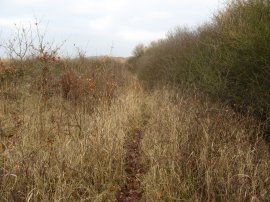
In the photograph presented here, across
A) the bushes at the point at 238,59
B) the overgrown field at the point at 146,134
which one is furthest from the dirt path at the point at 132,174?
the bushes at the point at 238,59

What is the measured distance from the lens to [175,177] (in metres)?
4.59

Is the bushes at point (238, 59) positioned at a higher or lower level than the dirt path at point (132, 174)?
higher

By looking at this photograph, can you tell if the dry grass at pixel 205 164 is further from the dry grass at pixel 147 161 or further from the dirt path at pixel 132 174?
the dirt path at pixel 132 174

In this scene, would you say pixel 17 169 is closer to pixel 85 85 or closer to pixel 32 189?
pixel 32 189

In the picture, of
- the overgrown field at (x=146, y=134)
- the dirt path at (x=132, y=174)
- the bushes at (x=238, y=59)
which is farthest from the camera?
the bushes at (x=238, y=59)

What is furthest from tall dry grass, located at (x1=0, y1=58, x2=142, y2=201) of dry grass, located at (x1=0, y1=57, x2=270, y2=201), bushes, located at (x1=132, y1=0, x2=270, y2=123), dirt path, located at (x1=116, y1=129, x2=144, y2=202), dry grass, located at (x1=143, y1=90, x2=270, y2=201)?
bushes, located at (x1=132, y1=0, x2=270, y2=123)

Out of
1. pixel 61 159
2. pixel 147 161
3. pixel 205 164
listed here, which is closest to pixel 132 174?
pixel 147 161

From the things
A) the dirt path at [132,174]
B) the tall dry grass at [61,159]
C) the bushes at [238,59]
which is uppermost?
the bushes at [238,59]

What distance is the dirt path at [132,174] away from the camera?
4762 mm

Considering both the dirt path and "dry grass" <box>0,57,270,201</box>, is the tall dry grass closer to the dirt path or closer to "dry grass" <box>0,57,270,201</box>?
"dry grass" <box>0,57,270,201</box>

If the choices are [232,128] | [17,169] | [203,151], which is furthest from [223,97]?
[17,169]

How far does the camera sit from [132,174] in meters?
5.39

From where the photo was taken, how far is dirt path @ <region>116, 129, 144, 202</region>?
4762mm

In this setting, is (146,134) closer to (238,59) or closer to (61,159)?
(61,159)
